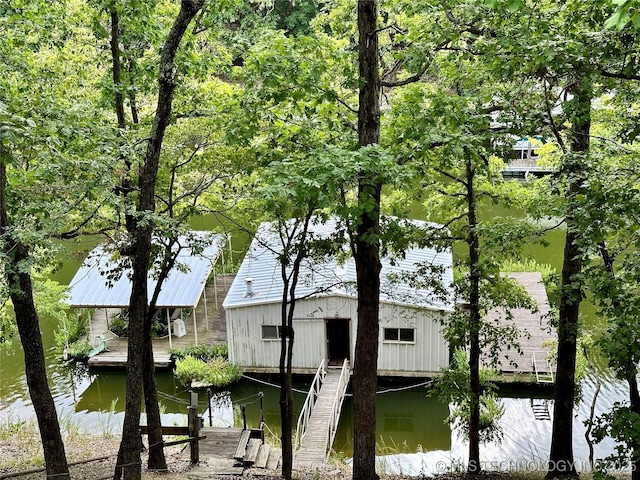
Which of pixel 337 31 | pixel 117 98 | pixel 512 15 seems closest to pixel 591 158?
pixel 512 15

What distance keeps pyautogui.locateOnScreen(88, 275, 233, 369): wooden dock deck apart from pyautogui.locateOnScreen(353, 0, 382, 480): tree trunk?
1000 centimetres

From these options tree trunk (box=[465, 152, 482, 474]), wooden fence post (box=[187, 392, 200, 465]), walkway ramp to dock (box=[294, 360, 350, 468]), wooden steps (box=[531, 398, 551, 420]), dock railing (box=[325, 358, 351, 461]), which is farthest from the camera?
wooden steps (box=[531, 398, 551, 420])

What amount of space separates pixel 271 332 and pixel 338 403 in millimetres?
3048

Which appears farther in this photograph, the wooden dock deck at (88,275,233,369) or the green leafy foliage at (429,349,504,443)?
the wooden dock deck at (88,275,233,369)

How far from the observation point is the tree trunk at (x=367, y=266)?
6738mm

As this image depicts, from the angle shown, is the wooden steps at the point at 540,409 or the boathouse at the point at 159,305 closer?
the wooden steps at the point at 540,409

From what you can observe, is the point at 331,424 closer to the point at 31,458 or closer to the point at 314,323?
the point at 314,323

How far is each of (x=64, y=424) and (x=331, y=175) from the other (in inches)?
427

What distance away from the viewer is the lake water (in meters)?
12.5

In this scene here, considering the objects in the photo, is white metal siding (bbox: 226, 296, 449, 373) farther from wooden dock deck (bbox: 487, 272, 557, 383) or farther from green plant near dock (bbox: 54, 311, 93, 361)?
green plant near dock (bbox: 54, 311, 93, 361)

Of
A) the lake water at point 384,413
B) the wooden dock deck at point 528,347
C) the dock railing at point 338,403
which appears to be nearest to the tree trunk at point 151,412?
the dock railing at point 338,403

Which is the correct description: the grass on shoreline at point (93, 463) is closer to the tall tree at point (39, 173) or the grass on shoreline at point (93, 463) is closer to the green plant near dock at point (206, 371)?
the tall tree at point (39, 173)

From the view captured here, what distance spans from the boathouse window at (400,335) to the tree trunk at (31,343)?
9.47 metres

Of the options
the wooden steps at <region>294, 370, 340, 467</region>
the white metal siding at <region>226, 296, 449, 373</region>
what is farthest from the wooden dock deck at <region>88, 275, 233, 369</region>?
the wooden steps at <region>294, 370, 340, 467</region>
